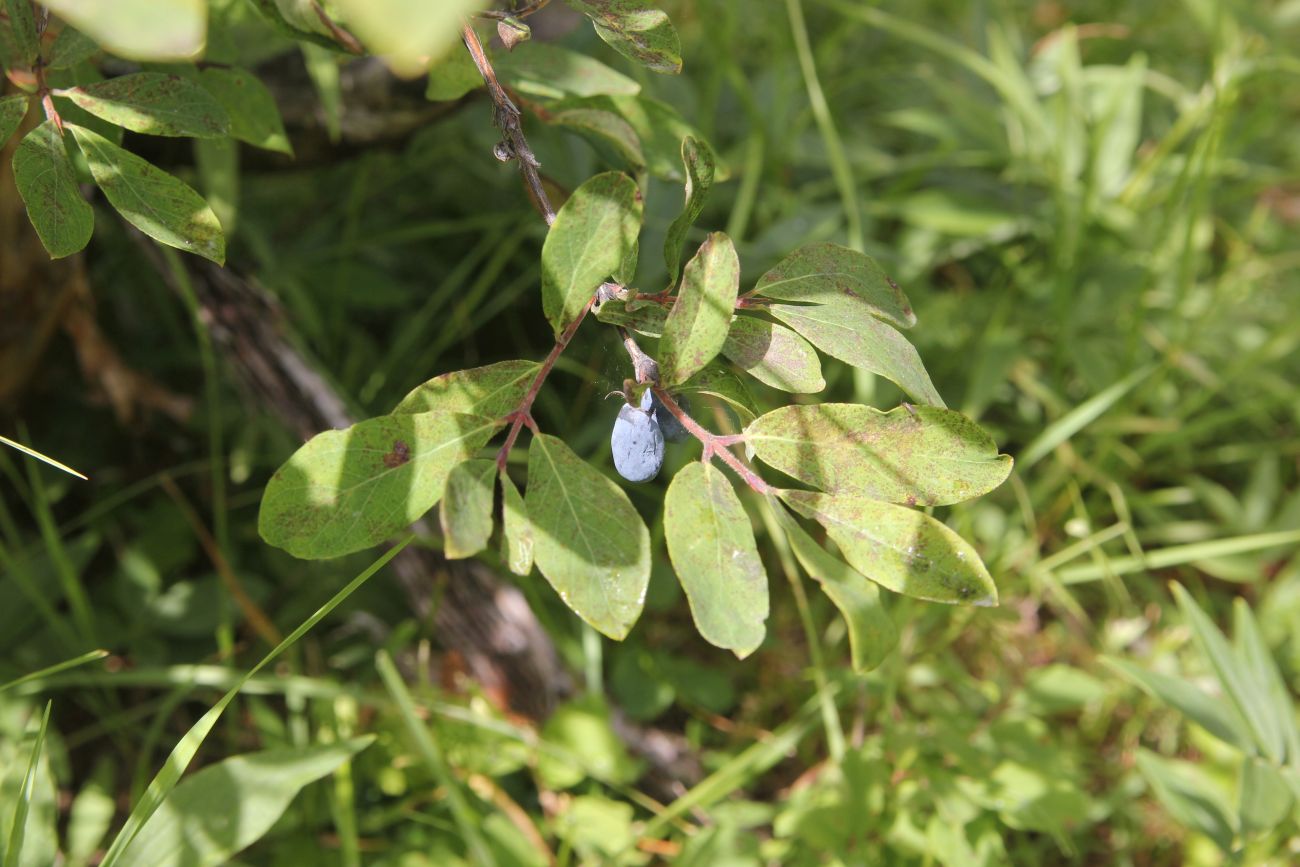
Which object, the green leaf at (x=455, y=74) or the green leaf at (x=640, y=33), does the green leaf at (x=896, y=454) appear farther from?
the green leaf at (x=455, y=74)

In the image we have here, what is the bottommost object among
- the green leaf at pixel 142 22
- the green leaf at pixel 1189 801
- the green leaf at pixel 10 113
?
the green leaf at pixel 1189 801

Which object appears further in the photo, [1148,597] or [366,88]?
[1148,597]

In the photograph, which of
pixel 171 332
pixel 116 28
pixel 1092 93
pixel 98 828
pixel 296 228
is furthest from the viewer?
pixel 1092 93

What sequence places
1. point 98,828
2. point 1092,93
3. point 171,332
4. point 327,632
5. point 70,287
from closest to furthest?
1. point 98,828
2. point 70,287
3. point 327,632
4. point 171,332
5. point 1092,93

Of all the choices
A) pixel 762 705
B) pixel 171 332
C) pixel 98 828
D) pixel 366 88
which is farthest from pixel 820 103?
pixel 98 828

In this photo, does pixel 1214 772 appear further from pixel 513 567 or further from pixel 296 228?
pixel 296 228

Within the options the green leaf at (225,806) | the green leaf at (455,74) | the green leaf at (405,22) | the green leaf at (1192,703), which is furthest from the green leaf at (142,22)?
the green leaf at (1192,703)

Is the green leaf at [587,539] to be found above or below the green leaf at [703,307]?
below

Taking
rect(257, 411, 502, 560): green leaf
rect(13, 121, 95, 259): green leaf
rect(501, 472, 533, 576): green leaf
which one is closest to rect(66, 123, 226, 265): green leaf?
rect(13, 121, 95, 259): green leaf
